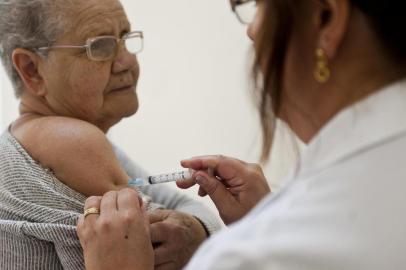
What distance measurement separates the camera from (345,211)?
26.5 inches

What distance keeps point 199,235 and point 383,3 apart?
0.87 meters

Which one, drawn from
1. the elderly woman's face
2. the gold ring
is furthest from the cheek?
the gold ring

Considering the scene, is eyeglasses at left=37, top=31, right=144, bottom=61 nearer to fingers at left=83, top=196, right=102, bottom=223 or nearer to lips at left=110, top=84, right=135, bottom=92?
lips at left=110, top=84, right=135, bottom=92

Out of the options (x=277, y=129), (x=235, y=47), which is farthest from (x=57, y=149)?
(x=235, y=47)

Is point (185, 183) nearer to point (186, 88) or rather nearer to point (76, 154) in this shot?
point (76, 154)

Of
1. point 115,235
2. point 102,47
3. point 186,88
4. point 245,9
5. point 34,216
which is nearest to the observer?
point 245,9

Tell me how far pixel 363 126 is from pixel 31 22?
99 cm

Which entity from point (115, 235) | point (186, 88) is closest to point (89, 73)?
point (115, 235)

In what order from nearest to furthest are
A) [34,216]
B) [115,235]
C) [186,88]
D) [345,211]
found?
[345,211] → [115,235] → [34,216] → [186,88]

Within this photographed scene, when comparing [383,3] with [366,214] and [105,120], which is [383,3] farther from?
[105,120]

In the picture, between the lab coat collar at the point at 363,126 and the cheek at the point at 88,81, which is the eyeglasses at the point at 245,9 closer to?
the lab coat collar at the point at 363,126

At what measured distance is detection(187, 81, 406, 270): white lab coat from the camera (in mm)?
664

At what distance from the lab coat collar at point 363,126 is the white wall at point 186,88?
1.56 meters

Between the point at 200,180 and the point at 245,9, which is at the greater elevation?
the point at 245,9
